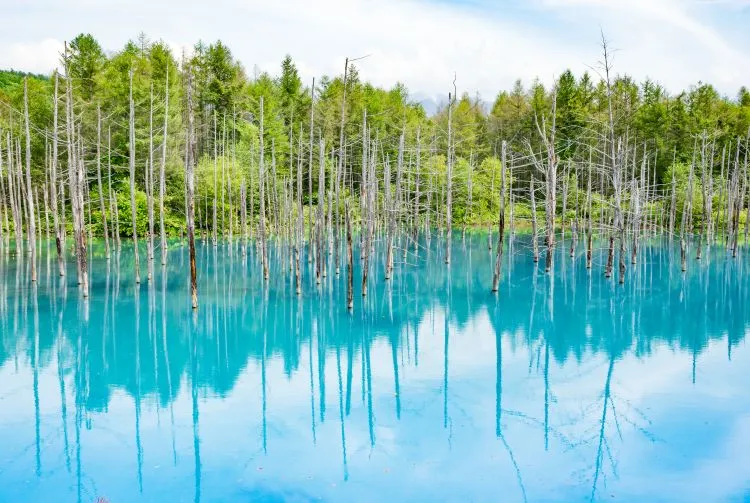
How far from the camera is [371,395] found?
13258 mm

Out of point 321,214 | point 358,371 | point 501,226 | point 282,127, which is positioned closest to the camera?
point 358,371

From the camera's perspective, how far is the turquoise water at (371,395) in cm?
938

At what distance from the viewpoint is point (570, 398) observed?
1312cm

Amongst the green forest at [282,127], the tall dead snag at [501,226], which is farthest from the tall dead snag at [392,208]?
the green forest at [282,127]

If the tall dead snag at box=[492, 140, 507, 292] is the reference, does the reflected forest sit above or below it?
below

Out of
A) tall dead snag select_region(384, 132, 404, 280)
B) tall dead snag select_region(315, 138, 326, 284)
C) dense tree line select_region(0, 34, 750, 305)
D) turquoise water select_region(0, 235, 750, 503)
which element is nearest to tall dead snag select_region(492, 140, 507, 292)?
turquoise water select_region(0, 235, 750, 503)

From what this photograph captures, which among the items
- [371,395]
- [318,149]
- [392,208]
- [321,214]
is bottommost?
[371,395]

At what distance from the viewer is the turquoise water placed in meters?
9.38

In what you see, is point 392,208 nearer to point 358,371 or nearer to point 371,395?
point 358,371

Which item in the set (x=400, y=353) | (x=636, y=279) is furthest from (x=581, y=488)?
(x=636, y=279)

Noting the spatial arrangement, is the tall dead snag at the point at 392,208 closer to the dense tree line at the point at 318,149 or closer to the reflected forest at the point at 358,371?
the reflected forest at the point at 358,371

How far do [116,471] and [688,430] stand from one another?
941 centimetres

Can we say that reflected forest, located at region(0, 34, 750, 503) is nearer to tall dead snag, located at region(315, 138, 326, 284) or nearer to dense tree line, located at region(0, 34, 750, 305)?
tall dead snag, located at region(315, 138, 326, 284)

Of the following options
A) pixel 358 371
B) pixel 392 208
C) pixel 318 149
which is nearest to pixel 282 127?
pixel 318 149
